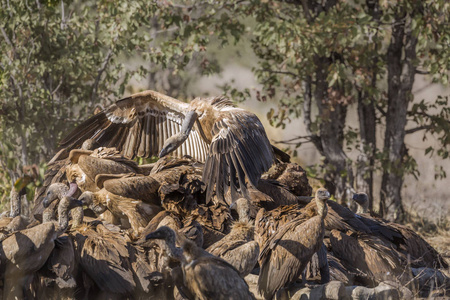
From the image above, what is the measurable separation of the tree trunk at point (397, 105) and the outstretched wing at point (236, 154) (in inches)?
164

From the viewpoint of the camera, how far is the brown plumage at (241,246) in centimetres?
531

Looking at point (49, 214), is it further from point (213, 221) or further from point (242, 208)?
point (242, 208)

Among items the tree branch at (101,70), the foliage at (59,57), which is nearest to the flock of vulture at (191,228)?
the foliage at (59,57)

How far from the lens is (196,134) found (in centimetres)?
834

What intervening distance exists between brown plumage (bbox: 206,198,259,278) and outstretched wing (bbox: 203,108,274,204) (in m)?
0.32

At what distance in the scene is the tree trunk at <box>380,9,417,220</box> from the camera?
1069 cm

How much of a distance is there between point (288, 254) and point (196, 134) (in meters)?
3.14

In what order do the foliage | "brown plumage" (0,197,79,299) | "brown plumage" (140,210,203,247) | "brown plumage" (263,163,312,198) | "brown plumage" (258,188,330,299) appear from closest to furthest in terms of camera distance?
1. "brown plumage" (0,197,79,299)
2. "brown plumage" (258,188,330,299)
3. "brown plumage" (140,210,203,247)
4. "brown plumage" (263,163,312,198)
5. the foliage

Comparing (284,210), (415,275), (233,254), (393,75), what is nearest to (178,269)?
(233,254)

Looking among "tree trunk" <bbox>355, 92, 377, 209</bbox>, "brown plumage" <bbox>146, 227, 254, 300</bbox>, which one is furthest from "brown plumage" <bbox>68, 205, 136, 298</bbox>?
"tree trunk" <bbox>355, 92, 377, 209</bbox>

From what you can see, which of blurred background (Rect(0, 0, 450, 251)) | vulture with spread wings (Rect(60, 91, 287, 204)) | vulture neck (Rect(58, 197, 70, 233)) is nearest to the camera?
vulture neck (Rect(58, 197, 70, 233))

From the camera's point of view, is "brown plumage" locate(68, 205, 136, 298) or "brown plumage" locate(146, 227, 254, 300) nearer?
"brown plumage" locate(146, 227, 254, 300)

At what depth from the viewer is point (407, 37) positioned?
421 inches

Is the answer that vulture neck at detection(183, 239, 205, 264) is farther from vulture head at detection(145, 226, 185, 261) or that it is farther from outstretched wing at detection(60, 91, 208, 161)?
outstretched wing at detection(60, 91, 208, 161)
